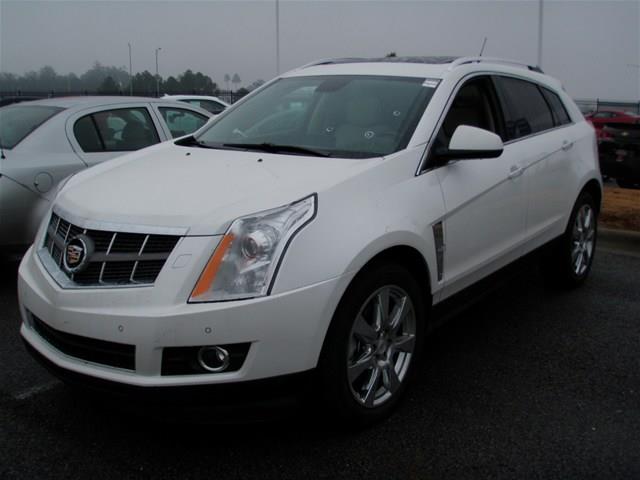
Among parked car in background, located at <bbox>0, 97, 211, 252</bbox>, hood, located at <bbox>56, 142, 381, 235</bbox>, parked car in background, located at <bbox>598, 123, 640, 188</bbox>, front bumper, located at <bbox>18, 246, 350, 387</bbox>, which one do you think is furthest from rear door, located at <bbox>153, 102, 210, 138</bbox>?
parked car in background, located at <bbox>598, 123, 640, 188</bbox>

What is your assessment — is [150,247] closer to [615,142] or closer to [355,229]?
[355,229]

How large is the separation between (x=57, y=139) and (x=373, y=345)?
3638 mm

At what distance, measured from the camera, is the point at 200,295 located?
2.63 meters

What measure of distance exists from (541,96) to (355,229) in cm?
274

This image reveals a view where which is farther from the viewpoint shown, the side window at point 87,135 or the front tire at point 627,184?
the front tire at point 627,184

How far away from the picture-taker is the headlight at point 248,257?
8.68ft

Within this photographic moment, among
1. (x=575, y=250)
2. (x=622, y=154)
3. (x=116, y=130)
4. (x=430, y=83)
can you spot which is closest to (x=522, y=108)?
(x=430, y=83)

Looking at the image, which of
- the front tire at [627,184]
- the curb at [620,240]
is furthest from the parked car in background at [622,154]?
the curb at [620,240]

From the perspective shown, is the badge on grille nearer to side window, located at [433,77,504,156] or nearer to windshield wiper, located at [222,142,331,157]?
windshield wiper, located at [222,142,331,157]

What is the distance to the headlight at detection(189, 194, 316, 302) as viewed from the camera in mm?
2645

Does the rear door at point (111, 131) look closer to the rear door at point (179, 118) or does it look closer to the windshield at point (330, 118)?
the rear door at point (179, 118)

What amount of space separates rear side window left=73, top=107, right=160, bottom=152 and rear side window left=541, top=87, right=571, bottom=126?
351 centimetres

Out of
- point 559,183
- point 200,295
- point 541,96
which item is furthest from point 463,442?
point 541,96

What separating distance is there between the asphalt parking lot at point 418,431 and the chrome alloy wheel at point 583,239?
3.95 feet
